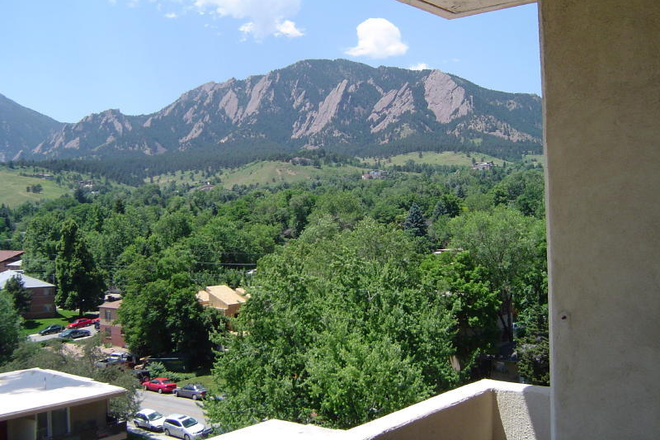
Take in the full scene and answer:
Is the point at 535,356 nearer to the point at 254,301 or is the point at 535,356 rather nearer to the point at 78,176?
the point at 254,301

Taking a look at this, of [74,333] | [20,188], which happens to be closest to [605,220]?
[74,333]

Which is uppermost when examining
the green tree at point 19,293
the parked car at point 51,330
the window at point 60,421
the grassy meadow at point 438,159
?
the grassy meadow at point 438,159

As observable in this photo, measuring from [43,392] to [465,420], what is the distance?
17.9 m

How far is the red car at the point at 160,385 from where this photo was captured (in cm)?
3011

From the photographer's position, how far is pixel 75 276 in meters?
51.2

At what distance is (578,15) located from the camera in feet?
6.93

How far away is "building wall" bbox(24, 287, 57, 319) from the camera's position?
1986 inches

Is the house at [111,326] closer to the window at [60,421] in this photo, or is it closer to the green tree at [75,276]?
the green tree at [75,276]

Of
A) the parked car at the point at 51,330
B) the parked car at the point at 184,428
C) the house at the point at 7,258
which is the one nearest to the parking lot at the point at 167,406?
the parked car at the point at 184,428

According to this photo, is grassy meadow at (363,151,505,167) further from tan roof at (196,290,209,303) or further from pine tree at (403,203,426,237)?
tan roof at (196,290,209,303)

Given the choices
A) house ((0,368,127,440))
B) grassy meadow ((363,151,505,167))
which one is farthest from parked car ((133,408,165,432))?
grassy meadow ((363,151,505,167))

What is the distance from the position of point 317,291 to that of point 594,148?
52.3ft

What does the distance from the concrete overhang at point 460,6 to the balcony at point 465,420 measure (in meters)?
1.92

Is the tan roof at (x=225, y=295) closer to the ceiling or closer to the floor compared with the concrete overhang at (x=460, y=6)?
closer to the floor
